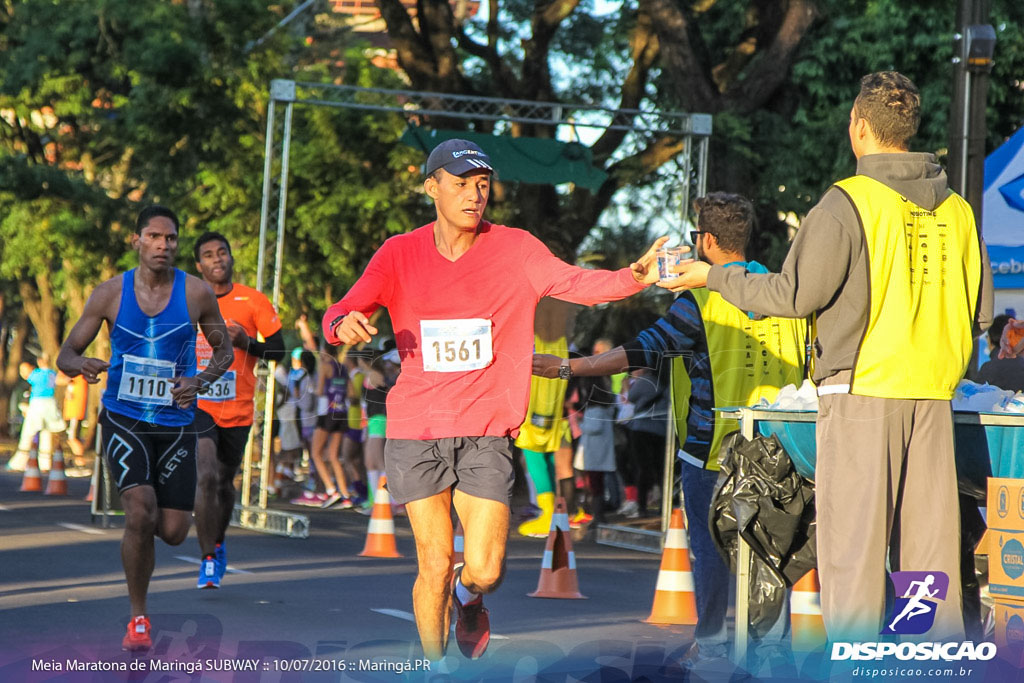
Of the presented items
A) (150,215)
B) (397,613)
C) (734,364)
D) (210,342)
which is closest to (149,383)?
(210,342)

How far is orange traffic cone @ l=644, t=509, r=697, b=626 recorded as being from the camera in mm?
8906

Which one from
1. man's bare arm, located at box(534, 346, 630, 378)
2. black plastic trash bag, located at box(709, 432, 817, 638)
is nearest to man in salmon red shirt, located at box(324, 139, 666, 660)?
man's bare arm, located at box(534, 346, 630, 378)

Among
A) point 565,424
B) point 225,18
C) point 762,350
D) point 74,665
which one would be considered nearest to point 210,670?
point 74,665

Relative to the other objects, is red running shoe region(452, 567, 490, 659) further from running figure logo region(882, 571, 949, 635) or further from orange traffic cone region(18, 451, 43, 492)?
orange traffic cone region(18, 451, 43, 492)

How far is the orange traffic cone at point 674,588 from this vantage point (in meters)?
8.91

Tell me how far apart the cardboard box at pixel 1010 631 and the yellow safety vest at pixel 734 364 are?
1575mm

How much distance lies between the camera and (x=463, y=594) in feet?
20.0

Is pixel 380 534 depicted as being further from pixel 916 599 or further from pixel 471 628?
pixel 916 599

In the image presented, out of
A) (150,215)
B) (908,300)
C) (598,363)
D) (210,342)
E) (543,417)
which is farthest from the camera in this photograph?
(543,417)

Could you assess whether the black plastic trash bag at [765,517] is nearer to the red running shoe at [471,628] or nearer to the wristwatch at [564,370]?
the wristwatch at [564,370]

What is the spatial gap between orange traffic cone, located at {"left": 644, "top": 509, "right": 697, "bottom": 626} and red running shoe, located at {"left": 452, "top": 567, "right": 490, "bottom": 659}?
2882mm

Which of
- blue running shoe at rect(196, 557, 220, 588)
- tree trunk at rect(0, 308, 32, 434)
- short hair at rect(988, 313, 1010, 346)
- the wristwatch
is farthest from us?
tree trunk at rect(0, 308, 32, 434)

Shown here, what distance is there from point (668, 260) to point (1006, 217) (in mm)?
8807

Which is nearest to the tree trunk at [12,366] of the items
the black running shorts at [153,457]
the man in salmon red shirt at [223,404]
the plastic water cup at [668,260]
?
the man in salmon red shirt at [223,404]
